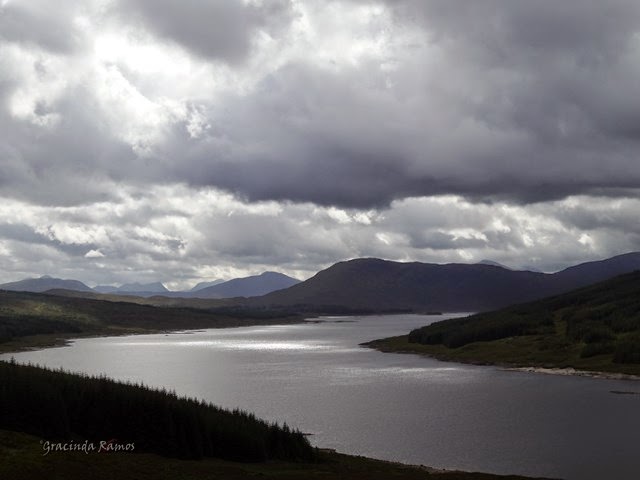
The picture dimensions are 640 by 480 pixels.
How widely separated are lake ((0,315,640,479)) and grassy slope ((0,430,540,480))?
12.5 meters

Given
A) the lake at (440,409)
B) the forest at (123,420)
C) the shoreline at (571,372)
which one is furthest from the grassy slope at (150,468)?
the shoreline at (571,372)

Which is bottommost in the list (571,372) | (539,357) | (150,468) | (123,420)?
(571,372)

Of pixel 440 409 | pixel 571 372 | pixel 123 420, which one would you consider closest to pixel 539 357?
pixel 571 372

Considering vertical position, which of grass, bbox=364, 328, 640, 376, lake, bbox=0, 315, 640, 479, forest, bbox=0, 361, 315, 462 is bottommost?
lake, bbox=0, 315, 640, 479

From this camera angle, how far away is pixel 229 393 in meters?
116

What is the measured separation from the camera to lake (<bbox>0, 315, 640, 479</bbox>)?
214 feet

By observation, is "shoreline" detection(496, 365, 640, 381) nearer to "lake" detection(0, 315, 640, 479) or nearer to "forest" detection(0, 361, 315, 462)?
"lake" detection(0, 315, 640, 479)

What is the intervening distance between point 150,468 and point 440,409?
61.9 metres

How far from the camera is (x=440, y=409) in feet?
309

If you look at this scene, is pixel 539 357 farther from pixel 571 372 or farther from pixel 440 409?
pixel 440 409

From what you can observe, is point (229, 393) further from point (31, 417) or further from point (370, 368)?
point (31, 417)

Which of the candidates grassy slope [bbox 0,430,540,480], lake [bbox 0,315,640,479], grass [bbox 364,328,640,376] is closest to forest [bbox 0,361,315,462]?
grassy slope [bbox 0,430,540,480]

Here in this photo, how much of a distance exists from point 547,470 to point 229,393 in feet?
225

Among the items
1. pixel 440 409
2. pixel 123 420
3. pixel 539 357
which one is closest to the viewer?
pixel 123 420
